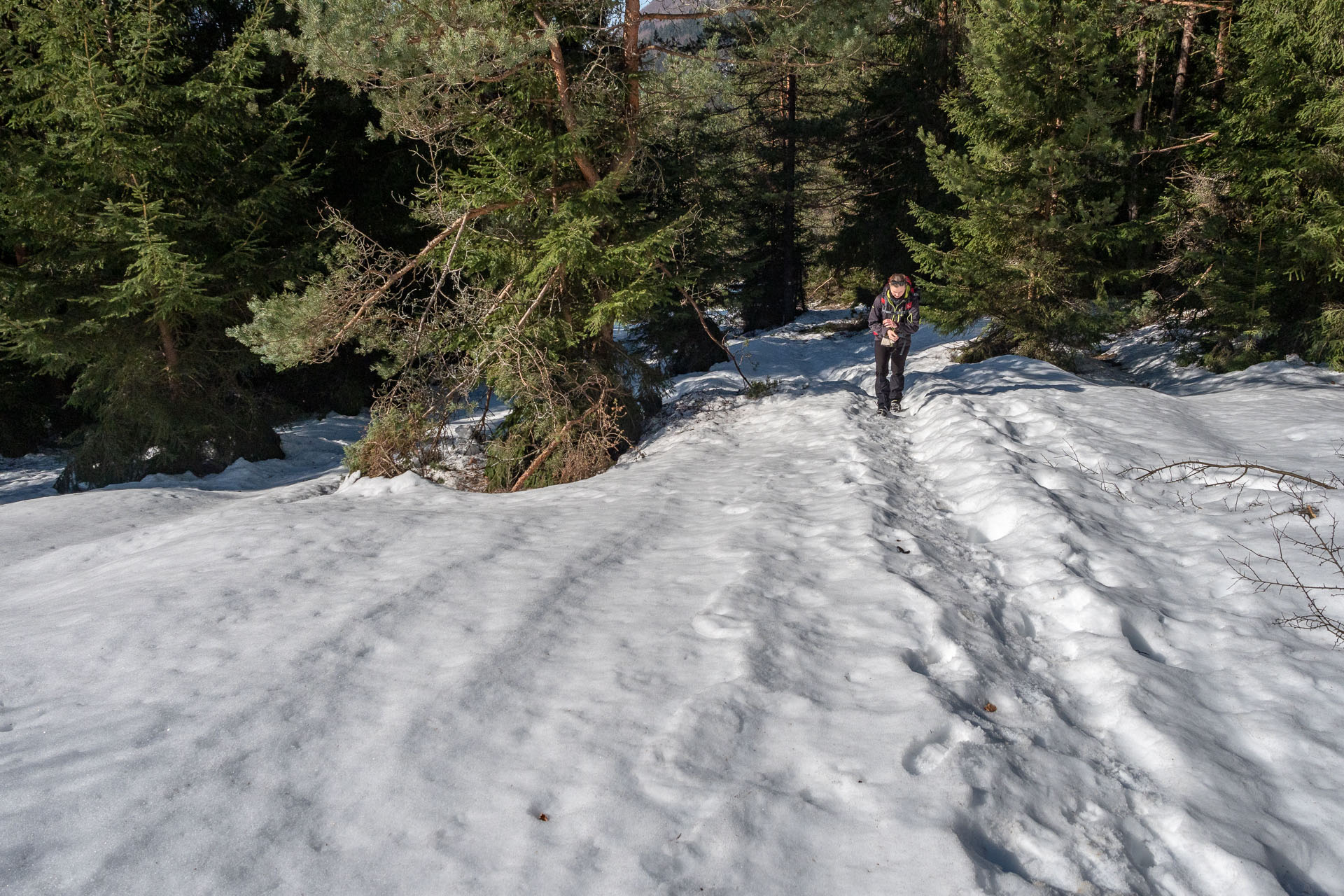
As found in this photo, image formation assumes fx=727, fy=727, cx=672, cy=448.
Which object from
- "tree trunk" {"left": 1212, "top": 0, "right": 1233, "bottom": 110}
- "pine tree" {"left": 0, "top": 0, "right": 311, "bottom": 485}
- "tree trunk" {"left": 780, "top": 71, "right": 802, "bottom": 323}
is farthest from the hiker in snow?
"tree trunk" {"left": 780, "top": 71, "right": 802, "bottom": 323}

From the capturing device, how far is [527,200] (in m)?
9.84

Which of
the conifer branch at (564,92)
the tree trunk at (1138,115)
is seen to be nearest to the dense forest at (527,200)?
the conifer branch at (564,92)

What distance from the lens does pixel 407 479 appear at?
827cm

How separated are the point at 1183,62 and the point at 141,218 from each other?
19.3m

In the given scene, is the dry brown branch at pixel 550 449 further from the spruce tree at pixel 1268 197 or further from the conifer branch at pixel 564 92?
the spruce tree at pixel 1268 197

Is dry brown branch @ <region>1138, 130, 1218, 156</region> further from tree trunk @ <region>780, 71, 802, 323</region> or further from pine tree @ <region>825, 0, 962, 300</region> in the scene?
tree trunk @ <region>780, 71, 802, 323</region>

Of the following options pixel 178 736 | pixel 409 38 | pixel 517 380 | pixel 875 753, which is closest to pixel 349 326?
pixel 517 380

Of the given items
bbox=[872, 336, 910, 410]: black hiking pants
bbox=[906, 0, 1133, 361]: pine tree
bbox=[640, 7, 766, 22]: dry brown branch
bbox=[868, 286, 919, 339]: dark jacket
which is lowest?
bbox=[872, 336, 910, 410]: black hiking pants

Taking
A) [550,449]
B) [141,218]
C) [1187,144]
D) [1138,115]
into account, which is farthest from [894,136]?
[141,218]

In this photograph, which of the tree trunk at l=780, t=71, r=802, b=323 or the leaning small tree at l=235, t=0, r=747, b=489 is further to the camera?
the tree trunk at l=780, t=71, r=802, b=323

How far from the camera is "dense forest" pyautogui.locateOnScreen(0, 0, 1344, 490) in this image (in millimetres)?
9445

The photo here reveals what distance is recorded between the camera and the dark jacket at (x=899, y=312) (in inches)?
381

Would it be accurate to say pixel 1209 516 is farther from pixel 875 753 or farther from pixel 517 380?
pixel 517 380

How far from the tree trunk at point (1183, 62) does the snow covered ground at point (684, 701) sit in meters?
11.5
